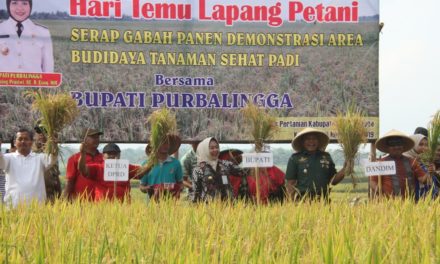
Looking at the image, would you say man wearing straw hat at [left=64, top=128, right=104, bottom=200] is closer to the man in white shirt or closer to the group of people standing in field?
the group of people standing in field

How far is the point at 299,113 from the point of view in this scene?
8.30m

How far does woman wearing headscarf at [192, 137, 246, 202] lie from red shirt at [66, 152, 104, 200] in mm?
970

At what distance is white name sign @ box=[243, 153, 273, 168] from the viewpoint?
566 centimetres

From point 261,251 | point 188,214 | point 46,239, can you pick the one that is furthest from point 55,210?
point 261,251

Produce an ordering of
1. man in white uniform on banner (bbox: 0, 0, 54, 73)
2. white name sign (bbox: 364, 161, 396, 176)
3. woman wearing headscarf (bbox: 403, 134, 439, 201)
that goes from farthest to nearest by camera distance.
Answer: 1. man in white uniform on banner (bbox: 0, 0, 54, 73)
2. woman wearing headscarf (bbox: 403, 134, 439, 201)
3. white name sign (bbox: 364, 161, 396, 176)

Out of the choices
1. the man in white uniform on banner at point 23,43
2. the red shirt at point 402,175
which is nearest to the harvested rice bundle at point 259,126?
the red shirt at point 402,175

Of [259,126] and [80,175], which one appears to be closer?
[259,126]

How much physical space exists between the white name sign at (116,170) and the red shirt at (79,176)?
17.3 inches

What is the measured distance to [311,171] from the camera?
19.5ft

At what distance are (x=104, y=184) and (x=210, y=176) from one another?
1038 mm

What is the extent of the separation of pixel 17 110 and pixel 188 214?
4.65 metres

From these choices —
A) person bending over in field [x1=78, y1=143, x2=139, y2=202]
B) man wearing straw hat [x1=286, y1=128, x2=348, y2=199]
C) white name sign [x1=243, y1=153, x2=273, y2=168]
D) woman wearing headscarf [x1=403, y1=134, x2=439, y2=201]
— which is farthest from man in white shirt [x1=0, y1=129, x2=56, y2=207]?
woman wearing headscarf [x1=403, y1=134, x2=439, y2=201]

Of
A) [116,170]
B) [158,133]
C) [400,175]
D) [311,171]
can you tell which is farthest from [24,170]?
[400,175]

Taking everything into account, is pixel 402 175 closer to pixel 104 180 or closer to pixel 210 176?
pixel 210 176
